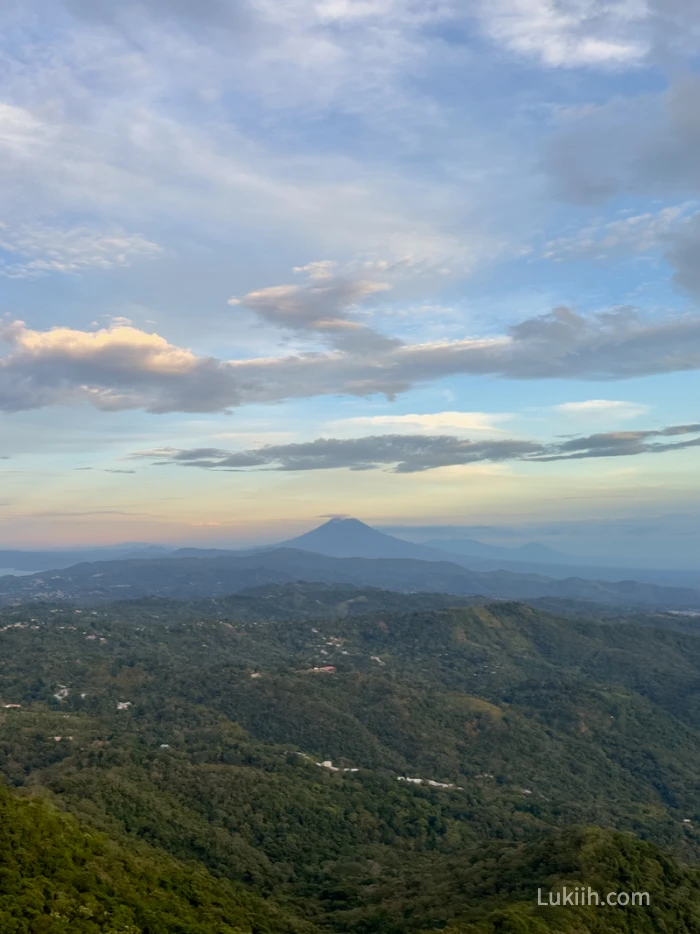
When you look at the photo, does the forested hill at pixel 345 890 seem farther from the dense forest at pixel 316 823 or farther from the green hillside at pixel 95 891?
the dense forest at pixel 316 823

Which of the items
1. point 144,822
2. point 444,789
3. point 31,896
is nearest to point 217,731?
point 444,789

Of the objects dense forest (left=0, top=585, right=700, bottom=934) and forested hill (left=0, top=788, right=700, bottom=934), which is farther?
dense forest (left=0, top=585, right=700, bottom=934)

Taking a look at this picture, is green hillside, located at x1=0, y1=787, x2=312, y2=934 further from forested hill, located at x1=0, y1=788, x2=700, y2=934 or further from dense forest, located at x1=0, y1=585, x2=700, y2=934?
dense forest, located at x1=0, y1=585, x2=700, y2=934

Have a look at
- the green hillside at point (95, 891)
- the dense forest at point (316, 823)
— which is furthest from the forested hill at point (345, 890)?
the dense forest at point (316, 823)

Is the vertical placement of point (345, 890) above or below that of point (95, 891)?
below

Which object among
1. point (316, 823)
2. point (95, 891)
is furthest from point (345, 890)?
point (95, 891)

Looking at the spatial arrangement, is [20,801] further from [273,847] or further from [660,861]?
[660,861]

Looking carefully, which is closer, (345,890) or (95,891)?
(95,891)

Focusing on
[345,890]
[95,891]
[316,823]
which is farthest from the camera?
[316,823]

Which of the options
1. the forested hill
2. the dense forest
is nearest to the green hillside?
the forested hill

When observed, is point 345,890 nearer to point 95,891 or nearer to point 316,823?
point 316,823

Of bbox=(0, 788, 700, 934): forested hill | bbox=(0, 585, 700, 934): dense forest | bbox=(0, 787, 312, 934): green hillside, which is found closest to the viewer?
bbox=(0, 787, 312, 934): green hillside
